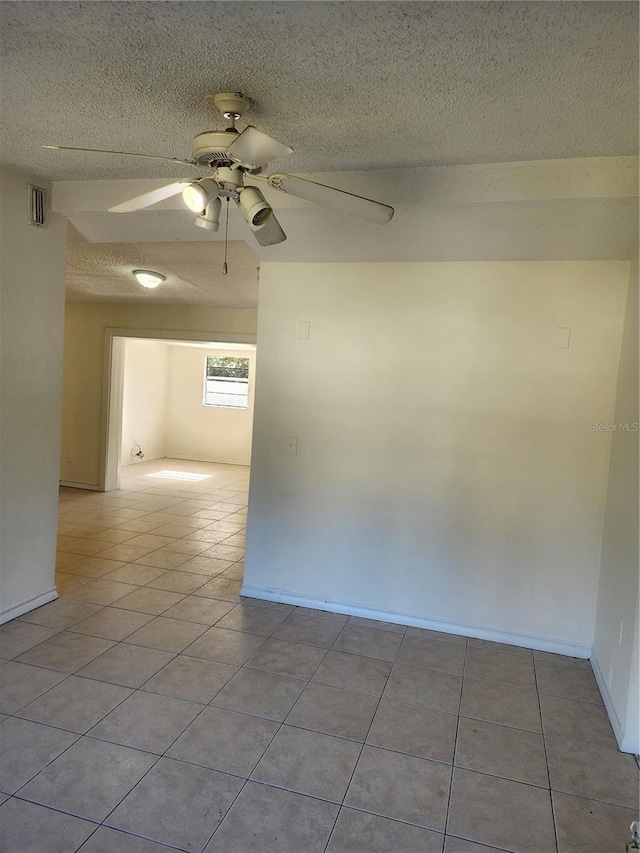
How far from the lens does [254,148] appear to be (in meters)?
1.64

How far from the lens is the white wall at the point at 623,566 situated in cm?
228

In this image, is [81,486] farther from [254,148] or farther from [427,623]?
[254,148]

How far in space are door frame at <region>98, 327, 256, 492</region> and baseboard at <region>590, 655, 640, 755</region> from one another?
4.87 meters

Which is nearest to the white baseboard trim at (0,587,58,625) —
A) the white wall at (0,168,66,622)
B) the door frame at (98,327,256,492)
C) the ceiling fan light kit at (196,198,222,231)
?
the white wall at (0,168,66,622)

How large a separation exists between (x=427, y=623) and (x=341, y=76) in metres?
2.87

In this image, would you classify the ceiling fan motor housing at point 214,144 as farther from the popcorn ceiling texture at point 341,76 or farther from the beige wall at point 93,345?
the beige wall at point 93,345

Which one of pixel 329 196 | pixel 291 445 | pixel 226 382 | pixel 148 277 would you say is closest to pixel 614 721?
pixel 291 445

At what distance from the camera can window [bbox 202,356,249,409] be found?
9586 mm

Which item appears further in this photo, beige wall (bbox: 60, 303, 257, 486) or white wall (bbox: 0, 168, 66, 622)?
beige wall (bbox: 60, 303, 257, 486)

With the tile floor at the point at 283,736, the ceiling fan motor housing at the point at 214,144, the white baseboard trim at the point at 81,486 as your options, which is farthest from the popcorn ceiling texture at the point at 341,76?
the white baseboard trim at the point at 81,486

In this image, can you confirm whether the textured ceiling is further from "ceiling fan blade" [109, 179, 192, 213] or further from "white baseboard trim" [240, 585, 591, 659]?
"white baseboard trim" [240, 585, 591, 659]

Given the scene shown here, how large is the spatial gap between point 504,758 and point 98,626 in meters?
2.20

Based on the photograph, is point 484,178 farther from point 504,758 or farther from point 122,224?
point 504,758

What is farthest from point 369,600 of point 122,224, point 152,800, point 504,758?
point 122,224
